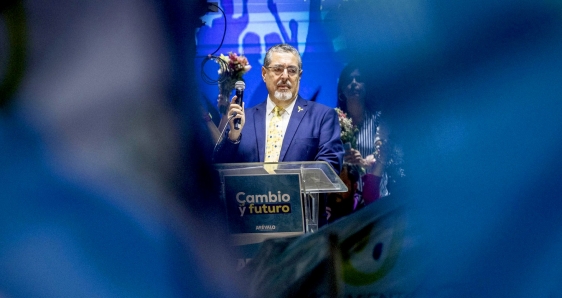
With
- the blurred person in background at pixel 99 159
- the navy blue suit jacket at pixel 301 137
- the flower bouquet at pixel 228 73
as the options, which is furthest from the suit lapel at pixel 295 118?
the blurred person in background at pixel 99 159

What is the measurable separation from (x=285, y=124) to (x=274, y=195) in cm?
27

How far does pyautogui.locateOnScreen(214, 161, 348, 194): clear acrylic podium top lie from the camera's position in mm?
1913

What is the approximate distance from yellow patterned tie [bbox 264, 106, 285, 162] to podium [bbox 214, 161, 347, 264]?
33 mm

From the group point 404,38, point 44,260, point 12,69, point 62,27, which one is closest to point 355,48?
point 404,38

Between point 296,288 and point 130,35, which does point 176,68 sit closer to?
point 130,35

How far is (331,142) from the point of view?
6.36ft

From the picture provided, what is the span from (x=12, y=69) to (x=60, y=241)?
70cm

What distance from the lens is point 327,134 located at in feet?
6.37

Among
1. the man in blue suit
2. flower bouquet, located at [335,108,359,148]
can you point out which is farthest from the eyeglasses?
flower bouquet, located at [335,108,359,148]

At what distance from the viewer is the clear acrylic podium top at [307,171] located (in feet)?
6.28

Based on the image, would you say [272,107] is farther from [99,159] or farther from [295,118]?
[99,159]

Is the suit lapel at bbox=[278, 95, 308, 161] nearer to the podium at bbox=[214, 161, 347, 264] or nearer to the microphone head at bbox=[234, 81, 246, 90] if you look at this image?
the podium at bbox=[214, 161, 347, 264]

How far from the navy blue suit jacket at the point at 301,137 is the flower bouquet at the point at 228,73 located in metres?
0.10

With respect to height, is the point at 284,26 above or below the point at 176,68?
above
